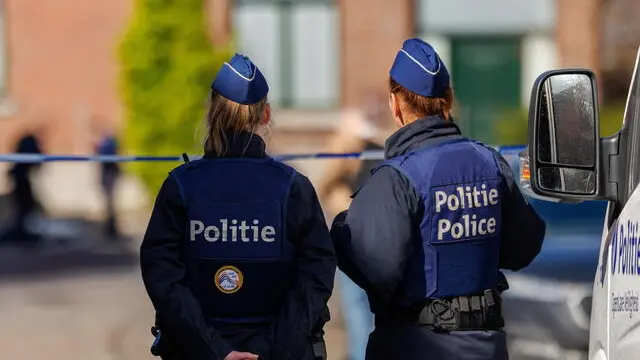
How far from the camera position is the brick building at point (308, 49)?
23.8 metres

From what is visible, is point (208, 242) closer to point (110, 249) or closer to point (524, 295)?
point (524, 295)

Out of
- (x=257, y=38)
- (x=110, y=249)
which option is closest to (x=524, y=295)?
(x=110, y=249)

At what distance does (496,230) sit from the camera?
15.3 ft

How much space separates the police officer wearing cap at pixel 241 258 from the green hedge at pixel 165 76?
16810mm


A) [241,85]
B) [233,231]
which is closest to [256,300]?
[233,231]

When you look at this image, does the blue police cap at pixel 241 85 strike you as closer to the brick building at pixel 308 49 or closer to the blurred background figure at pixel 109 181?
the blurred background figure at pixel 109 181

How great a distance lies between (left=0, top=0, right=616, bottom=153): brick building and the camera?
2378 centimetres

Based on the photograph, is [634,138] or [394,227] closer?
[634,138]

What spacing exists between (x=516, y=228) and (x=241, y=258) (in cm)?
96

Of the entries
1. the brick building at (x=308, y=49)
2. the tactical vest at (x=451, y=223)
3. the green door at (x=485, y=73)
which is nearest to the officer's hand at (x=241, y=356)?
the tactical vest at (x=451, y=223)

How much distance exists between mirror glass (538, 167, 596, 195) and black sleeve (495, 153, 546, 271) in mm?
638

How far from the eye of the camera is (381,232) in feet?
14.6

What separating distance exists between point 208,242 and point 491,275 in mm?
933

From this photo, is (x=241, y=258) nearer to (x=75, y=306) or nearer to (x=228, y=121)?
(x=228, y=121)
